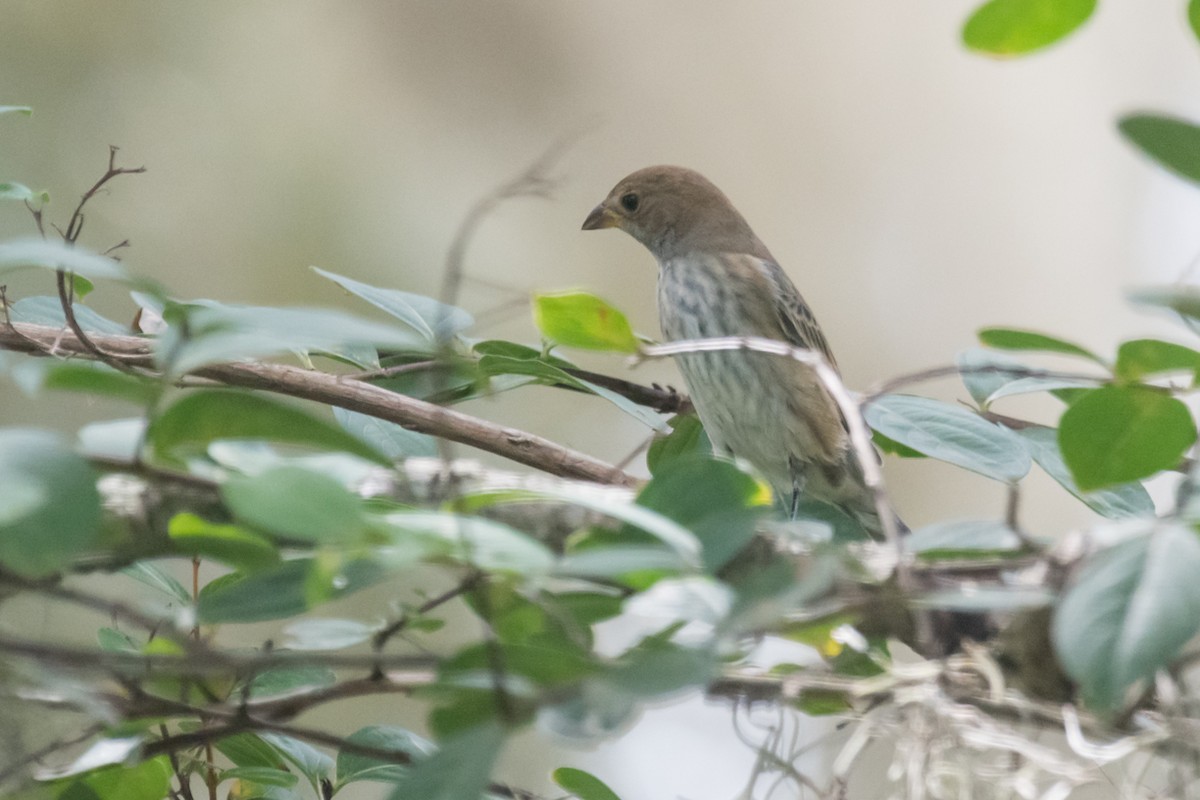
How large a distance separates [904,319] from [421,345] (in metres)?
6.02

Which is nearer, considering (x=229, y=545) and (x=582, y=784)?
(x=229, y=545)

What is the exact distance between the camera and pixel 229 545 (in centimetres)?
67

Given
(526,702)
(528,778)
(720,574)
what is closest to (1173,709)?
(720,574)

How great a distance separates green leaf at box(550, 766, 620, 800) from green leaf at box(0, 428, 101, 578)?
0.49 metres

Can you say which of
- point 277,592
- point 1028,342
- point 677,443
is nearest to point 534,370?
point 677,443

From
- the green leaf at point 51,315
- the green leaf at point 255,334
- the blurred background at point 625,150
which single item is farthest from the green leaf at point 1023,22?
the blurred background at point 625,150

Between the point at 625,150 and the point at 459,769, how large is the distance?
5.81 metres

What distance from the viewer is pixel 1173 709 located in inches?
27.9

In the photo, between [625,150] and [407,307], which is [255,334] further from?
[625,150]

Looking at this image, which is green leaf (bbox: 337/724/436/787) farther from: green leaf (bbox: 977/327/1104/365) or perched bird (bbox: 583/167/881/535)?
perched bird (bbox: 583/167/881/535)

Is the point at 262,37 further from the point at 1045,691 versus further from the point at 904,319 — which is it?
the point at 1045,691

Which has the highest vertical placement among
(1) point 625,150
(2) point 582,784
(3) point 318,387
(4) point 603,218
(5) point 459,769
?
(5) point 459,769

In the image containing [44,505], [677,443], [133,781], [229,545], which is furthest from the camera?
[677,443]

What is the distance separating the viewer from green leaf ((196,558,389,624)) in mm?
664
